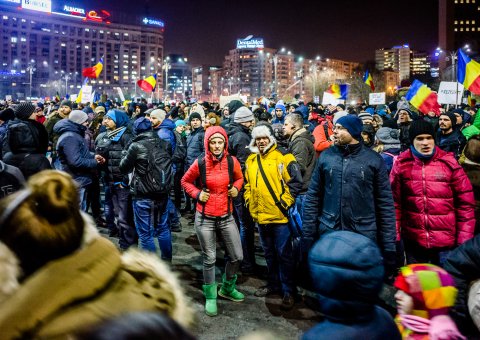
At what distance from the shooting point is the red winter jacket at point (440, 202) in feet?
14.7

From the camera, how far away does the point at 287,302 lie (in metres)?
5.55

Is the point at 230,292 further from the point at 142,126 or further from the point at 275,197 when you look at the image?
the point at 142,126

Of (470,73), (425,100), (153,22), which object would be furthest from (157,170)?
(153,22)

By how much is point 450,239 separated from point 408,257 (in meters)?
0.51

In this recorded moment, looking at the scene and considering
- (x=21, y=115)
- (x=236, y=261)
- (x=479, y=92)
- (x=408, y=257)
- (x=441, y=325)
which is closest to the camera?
(x=441, y=325)

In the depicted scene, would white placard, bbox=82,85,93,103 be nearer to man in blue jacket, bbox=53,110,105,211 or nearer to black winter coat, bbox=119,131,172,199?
man in blue jacket, bbox=53,110,105,211

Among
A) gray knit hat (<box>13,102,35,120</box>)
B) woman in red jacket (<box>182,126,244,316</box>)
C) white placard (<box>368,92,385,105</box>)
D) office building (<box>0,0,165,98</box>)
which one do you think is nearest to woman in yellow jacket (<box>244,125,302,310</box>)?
woman in red jacket (<box>182,126,244,316</box>)

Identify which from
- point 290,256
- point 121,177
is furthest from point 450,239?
point 121,177

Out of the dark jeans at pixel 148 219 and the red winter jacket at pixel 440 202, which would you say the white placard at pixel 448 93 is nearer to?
the red winter jacket at pixel 440 202

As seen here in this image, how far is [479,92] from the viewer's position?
37.3 ft

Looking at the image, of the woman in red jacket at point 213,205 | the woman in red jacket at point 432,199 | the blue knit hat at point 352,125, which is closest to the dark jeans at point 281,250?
the woman in red jacket at point 213,205

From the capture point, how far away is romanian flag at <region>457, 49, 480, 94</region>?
37.9 ft

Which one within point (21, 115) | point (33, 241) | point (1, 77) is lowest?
point (33, 241)

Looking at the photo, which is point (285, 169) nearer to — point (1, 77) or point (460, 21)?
point (1, 77)
